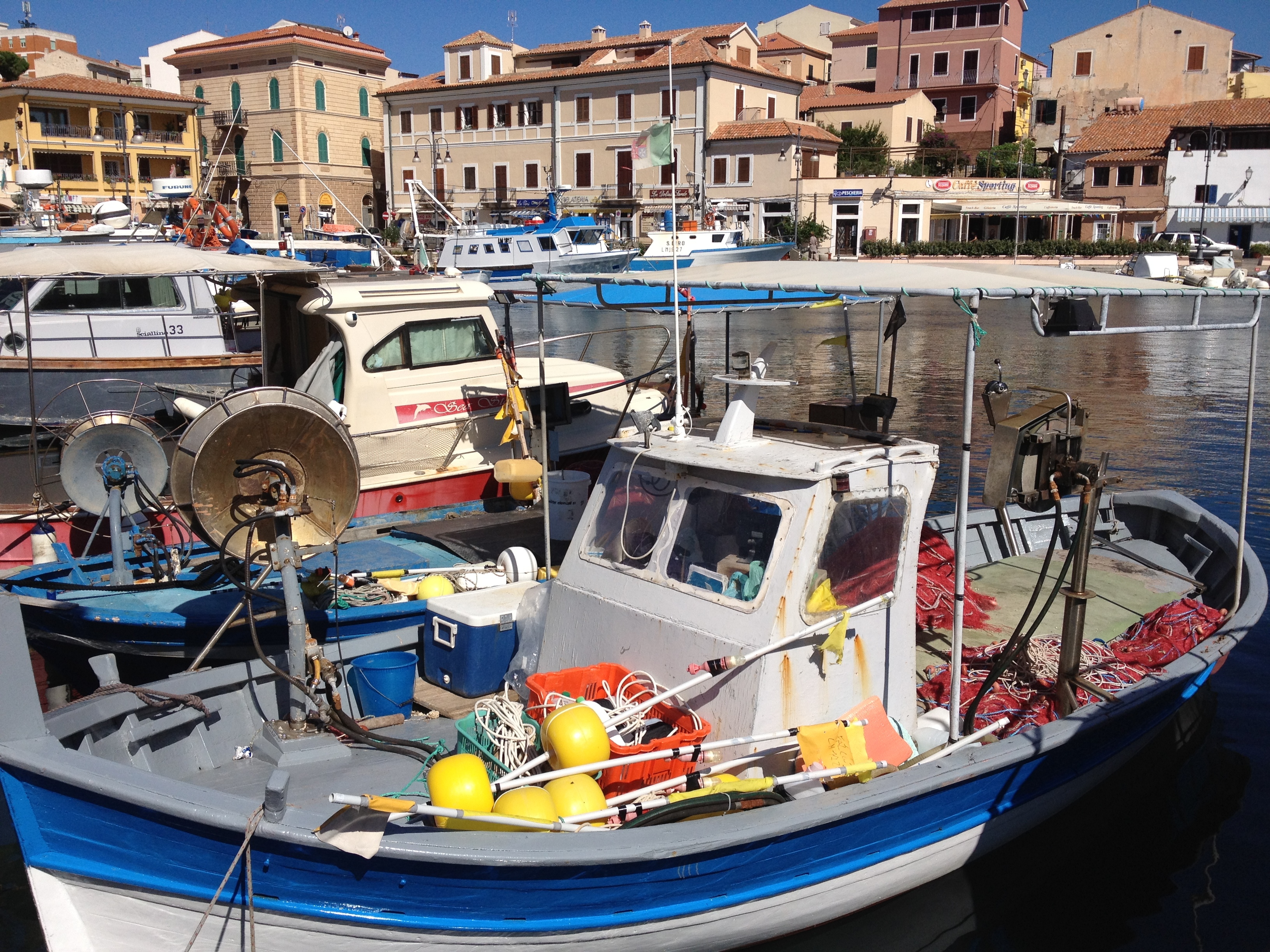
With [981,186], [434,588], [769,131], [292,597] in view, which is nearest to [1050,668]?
[434,588]

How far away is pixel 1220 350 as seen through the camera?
27000 mm

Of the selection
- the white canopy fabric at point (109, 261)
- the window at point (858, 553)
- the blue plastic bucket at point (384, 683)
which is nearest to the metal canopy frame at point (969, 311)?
the window at point (858, 553)

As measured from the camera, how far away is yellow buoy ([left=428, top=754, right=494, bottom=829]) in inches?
170

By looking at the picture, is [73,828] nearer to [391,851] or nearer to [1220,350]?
[391,851]

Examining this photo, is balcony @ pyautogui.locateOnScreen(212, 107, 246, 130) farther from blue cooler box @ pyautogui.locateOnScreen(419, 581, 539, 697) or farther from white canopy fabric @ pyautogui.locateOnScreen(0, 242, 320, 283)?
blue cooler box @ pyautogui.locateOnScreen(419, 581, 539, 697)

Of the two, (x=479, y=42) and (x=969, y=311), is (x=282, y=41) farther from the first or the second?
(x=969, y=311)

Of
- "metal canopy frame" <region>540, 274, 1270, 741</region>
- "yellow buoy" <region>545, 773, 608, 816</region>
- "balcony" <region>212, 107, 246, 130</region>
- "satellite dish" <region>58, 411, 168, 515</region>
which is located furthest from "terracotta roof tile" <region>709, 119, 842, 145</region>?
"yellow buoy" <region>545, 773, 608, 816</region>

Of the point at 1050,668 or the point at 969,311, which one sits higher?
the point at 969,311

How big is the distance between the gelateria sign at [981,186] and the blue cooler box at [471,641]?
45.5 m

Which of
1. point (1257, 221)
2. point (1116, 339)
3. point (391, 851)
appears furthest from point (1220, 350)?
point (391, 851)

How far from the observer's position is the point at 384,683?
601cm

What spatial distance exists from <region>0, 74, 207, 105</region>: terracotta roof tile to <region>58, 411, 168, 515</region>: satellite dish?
50126 mm

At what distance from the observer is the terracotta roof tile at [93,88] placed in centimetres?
4922

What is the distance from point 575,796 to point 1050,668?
320 centimetres
